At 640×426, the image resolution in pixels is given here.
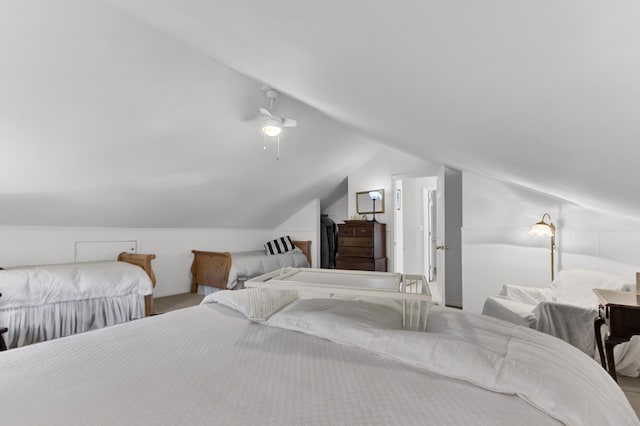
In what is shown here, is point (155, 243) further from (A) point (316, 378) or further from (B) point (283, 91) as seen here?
(A) point (316, 378)

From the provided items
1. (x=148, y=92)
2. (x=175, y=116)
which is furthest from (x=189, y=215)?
(x=148, y=92)

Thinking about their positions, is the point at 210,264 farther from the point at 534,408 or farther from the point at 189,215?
the point at 534,408

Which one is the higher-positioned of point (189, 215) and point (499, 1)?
point (499, 1)

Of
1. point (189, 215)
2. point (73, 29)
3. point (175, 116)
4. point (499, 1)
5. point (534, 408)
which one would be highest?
point (73, 29)

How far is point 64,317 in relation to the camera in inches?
115

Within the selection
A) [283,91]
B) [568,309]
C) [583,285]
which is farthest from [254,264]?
[583,285]

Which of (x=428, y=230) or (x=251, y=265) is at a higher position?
(x=428, y=230)

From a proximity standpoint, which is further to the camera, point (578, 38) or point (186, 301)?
point (186, 301)

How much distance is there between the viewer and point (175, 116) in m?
2.82

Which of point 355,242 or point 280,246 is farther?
point 280,246

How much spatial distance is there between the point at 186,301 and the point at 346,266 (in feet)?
8.04

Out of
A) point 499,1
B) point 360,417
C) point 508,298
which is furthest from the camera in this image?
point 508,298

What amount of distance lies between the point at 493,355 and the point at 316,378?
49 centimetres

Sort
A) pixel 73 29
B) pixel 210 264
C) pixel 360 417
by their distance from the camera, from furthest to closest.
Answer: pixel 210 264, pixel 73 29, pixel 360 417
